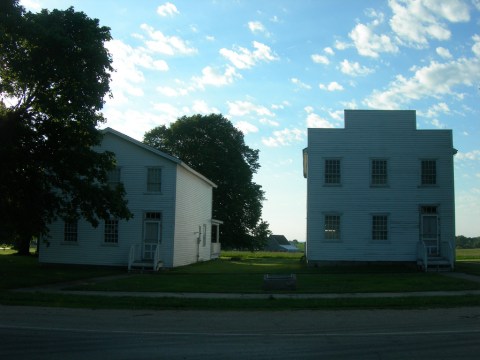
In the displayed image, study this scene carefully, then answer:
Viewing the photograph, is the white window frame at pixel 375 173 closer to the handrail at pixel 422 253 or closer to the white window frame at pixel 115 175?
the handrail at pixel 422 253

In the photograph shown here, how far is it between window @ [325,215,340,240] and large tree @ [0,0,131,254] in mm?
11268

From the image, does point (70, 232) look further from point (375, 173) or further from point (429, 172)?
point (429, 172)

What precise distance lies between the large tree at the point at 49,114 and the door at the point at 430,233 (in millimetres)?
15907

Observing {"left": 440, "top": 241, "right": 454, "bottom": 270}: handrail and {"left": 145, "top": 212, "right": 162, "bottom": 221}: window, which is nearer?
{"left": 440, "top": 241, "right": 454, "bottom": 270}: handrail

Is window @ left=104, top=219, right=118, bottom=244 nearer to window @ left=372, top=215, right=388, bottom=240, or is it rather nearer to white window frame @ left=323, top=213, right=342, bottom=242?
white window frame @ left=323, top=213, right=342, bottom=242

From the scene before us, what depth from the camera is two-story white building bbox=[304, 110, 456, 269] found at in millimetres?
28844

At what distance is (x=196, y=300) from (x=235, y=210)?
36.0 m

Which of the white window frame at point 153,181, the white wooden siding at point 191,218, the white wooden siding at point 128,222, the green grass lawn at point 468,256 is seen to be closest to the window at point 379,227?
the white wooden siding at point 191,218

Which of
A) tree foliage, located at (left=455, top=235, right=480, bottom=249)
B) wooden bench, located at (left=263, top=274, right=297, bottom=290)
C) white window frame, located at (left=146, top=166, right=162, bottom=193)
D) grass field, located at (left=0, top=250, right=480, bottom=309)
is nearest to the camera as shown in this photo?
grass field, located at (left=0, top=250, right=480, bottom=309)

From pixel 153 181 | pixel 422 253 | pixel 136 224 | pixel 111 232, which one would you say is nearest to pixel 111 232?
pixel 111 232

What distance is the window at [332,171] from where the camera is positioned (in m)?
29.6

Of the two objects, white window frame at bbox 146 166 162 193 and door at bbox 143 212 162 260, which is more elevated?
white window frame at bbox 146 166 162 193

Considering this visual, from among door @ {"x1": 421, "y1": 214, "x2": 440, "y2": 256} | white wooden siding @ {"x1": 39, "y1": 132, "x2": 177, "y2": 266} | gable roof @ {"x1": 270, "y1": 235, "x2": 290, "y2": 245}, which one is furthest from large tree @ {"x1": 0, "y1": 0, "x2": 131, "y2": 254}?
gable roof @ {"x1": 270, "y1": 235, "x2": 290, "y2": 245}

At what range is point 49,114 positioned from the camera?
22.5m
